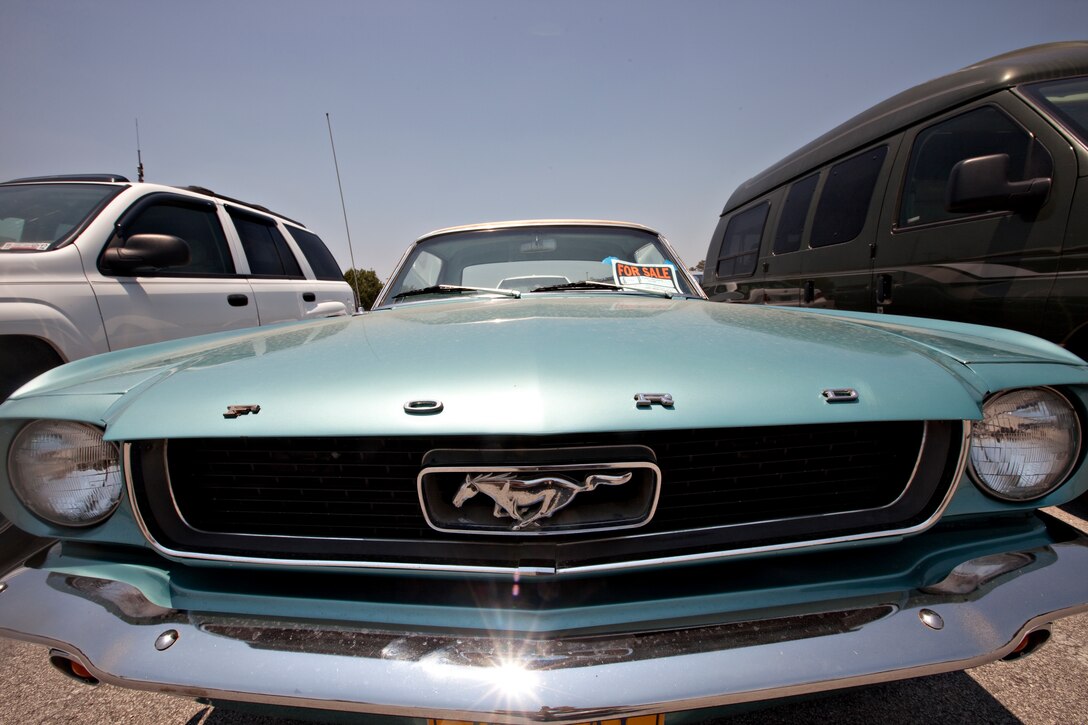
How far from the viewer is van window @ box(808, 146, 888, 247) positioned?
375 cm

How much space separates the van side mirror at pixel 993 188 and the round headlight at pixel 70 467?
139 inches

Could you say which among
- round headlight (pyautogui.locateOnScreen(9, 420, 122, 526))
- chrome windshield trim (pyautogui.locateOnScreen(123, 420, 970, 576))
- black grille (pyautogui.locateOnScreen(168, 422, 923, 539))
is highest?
round headlight (pyautogui.locateOnScreen(9, 420, 122, 526))

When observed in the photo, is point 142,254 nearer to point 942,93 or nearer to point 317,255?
point 317,255

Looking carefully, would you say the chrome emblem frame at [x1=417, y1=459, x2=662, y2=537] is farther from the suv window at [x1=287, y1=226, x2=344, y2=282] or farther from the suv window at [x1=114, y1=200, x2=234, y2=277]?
the suv window at [x1=287, y1=226, x2=344, y2=282]

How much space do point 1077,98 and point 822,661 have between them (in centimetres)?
336

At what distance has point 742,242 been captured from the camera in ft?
19.0

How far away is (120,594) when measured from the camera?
1.08 meters

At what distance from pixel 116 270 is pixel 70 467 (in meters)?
2.36

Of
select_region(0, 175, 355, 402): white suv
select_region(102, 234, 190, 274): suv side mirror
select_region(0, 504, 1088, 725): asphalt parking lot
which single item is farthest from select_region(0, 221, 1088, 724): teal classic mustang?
select_region(102, 234, 190, 274): suv side mirror

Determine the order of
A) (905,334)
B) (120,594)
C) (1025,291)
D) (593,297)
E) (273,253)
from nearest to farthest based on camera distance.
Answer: (120,594) → (905,334) → (593,297) → (1025,291) → (273,253)

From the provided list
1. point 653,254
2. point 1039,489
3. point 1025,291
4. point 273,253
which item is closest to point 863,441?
point 1039,489

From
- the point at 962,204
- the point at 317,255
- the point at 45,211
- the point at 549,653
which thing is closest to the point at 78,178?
the point at 45,211

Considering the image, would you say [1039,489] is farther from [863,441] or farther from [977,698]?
[977,698]

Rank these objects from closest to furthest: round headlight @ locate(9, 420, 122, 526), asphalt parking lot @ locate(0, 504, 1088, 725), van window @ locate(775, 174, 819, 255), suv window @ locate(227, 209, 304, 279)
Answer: round headlight @ locate(9, 420, 122, 526) → asphalt parking lot @ locate(0, 504, 1088, 725) → suv window @ locate(227, 209, 304, 279) → van window @ locate(775, 174, 819, 255)
